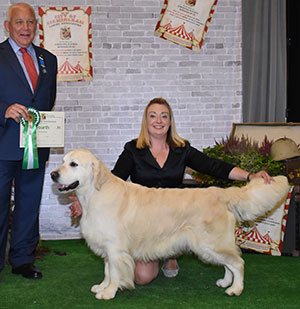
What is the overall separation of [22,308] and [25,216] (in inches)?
36.1

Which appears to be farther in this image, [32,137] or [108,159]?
[108,159]

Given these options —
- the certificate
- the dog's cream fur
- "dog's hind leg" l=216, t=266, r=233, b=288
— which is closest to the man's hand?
the certificate

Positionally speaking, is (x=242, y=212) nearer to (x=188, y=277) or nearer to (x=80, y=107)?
(x=188, y=277)

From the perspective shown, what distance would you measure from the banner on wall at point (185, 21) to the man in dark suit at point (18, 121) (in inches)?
80.9

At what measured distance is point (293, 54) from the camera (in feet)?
18.6

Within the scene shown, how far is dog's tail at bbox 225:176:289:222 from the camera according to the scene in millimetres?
3082

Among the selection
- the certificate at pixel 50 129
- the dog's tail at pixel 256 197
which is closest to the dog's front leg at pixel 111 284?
the dog's tail at pixel 256 197

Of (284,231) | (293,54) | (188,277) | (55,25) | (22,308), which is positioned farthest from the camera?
(293,54)

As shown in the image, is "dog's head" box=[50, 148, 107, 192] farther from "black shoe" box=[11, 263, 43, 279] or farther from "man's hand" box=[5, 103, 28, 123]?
"black shoe" box=[11, 263, 43, 279]

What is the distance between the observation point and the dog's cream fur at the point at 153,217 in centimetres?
308

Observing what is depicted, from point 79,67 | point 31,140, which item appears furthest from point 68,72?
point 31,140

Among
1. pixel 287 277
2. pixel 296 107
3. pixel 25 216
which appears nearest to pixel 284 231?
pixel 287 277

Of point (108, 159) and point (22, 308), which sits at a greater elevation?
point (108, 159)

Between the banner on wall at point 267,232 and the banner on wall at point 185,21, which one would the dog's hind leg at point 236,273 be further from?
the banner on wall at point 185,21
